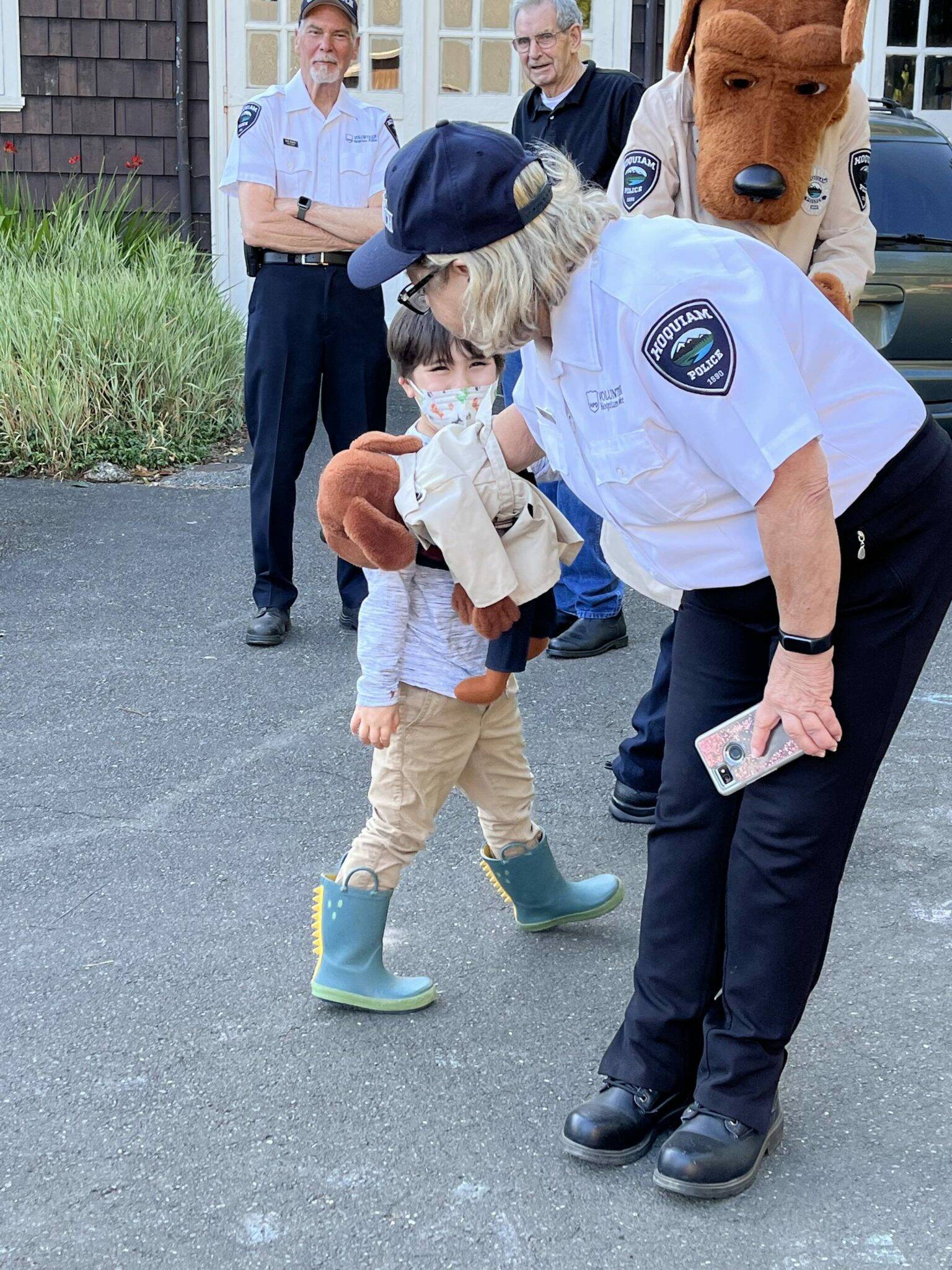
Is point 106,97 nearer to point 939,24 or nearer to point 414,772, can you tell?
point 939,24

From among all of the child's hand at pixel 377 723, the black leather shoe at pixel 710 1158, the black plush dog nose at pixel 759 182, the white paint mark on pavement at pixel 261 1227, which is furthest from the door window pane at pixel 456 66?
the white paint mark on pavement at pixel 261 1227

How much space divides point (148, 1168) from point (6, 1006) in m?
0.64

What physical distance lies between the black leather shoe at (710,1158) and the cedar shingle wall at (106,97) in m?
9.37

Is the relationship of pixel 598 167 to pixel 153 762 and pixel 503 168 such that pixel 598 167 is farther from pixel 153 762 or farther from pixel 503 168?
pixel 503 168

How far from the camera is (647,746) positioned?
3613 millimetres

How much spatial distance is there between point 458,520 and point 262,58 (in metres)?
8.80

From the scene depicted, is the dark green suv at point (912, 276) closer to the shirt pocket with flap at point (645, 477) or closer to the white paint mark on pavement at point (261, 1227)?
the shirt pocket with flap at point (645, 477)

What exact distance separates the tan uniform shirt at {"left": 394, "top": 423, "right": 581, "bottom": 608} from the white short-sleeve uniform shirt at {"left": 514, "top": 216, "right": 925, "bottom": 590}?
0.35 metres

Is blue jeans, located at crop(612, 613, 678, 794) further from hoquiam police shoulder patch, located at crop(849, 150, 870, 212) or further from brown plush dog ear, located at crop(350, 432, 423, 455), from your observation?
hoquiam police shoulder patch, located at crop(849, 150, 870, 212)

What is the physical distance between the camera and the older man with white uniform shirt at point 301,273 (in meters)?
5.14

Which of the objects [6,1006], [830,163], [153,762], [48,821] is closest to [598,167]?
[830,163]

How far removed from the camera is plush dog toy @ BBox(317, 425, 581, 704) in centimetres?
257

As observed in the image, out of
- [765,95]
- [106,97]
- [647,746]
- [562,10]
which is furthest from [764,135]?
[106,97]

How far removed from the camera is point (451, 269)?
6.83 ft
